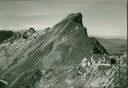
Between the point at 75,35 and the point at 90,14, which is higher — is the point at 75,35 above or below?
below

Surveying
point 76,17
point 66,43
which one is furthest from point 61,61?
point 76,17

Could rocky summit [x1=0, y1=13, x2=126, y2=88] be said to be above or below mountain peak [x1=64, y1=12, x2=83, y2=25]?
below

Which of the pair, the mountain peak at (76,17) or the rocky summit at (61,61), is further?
the mountain peak at (76,17)

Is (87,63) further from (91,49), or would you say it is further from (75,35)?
(75,35)

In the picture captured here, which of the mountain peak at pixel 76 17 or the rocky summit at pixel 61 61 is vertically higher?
the mountain peak at pixel 76 17

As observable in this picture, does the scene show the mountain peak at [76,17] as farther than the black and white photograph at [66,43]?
Yes

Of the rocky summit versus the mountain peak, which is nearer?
the rocky summit


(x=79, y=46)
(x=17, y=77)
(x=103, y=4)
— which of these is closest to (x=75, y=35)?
(x=79, y=46)
